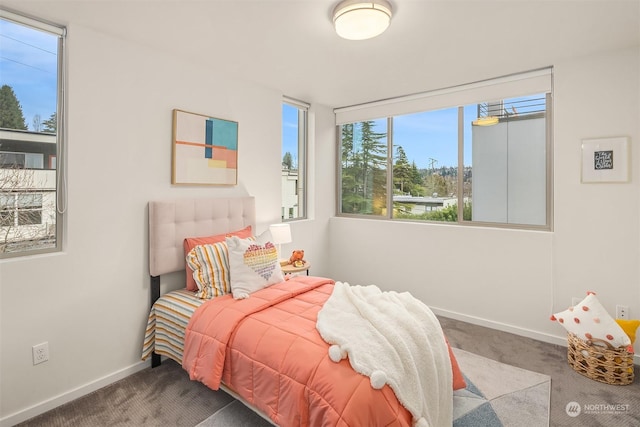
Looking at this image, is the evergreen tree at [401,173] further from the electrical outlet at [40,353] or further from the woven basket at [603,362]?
the electrical outlet at [40,353]

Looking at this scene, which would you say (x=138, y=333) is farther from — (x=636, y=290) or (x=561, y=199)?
(x=636, y=290)

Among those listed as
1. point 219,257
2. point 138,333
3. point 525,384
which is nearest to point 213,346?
point 219,257

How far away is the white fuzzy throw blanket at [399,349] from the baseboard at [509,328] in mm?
1714

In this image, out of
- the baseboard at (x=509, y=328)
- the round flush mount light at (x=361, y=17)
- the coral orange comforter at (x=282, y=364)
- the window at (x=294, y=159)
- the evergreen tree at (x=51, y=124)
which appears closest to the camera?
the coral orange comforter at (x=282, y=364)

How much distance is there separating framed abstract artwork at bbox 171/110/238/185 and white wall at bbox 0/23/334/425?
0.08m

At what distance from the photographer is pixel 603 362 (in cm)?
236

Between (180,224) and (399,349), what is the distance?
1.93 m

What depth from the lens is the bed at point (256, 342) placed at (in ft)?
4.91

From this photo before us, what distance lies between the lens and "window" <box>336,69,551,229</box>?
10.7 ft

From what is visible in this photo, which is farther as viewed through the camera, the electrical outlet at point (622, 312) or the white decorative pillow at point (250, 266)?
the electrical outlet at point (622, 312)

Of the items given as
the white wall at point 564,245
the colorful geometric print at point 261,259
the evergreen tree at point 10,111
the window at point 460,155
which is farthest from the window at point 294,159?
the evergreen tree at point 10,111

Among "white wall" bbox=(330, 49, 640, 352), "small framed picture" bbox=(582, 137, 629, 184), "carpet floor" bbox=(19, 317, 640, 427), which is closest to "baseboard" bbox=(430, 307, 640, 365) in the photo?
"white wall" bbox=(330, 49, 640, 352)

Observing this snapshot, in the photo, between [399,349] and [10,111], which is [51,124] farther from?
[399,349]

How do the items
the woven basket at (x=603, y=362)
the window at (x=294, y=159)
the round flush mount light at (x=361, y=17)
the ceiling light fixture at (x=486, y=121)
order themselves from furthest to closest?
the window at (x=294, y=159) < the ceiling light fixture at (x=486, y=121) < the woven basket at (x=603, y=362) < the round flush mount light at (x=361, y=17)
